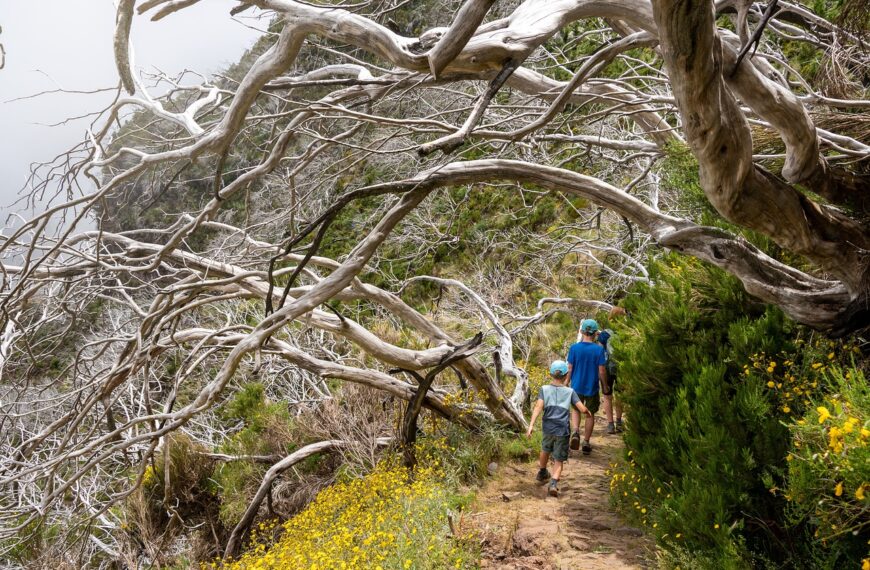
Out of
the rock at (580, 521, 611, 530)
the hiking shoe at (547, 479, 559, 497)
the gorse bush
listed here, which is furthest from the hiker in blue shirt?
the rock at (580, 521, 611, 530)

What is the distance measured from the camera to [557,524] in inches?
206

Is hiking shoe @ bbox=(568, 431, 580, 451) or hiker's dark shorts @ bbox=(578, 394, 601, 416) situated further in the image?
hiking shoe @ bbox=(568, 431, 580, 451)

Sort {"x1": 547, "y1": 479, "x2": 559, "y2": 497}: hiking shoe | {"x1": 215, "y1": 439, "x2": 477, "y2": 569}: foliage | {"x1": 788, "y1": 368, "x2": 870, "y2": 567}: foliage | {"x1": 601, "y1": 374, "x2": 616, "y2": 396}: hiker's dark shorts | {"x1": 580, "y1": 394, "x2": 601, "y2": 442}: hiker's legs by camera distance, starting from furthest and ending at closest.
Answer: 1. {"x1": 601, "y1": 374, "x2": 616, "y2": 396}: hiker's dark shorts
2. {"x1": 580, "y1": 394, "x2": 601, "y2": 442}: hiker's legs
3. {"x1": 547, "y1": 479, "x2": 559, "y2": 497}: hiking shoe
4. {"x1": 215, "y1": 439, "x2": 477, "y2": 569}: foliage
5. {"x1": 788, "y1": 368, "x2": 870, "y2": 567}: foliage

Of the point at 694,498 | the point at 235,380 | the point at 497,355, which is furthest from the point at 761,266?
the point at 235,380

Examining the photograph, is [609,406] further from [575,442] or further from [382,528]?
[382,528]

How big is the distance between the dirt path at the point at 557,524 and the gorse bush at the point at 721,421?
0.27 meters

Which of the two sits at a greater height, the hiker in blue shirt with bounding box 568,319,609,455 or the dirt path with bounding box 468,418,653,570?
the hiker in blue shirt with bounding box 568,319,609,455

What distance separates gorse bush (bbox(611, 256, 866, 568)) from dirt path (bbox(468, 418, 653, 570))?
10.5 inches

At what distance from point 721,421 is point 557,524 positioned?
196 centimetres

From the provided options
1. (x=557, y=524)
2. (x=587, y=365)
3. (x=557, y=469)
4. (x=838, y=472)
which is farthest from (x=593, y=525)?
(x=838, y=472)

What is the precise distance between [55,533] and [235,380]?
3503 millimetres

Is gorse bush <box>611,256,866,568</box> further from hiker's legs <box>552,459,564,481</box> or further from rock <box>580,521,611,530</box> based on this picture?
hiker's legs <box>552,459,564,481</box>

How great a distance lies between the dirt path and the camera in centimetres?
465

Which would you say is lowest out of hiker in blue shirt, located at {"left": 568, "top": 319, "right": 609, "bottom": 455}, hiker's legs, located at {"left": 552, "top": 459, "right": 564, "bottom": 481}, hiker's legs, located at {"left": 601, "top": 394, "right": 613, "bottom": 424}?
hiker's legs, located at {"left": 601, "top": 394, "right": 613, "bottom": 424}
